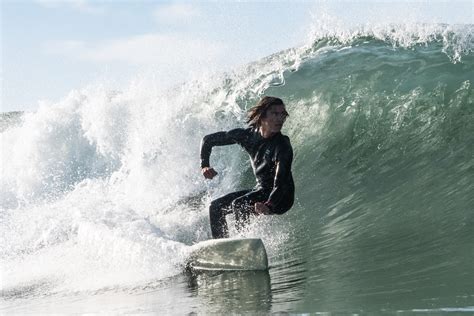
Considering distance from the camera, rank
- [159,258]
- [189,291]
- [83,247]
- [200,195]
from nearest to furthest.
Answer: [189,291]
[159,258]
[83,247]
[200,195]

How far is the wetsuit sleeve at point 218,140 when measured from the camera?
262 inches

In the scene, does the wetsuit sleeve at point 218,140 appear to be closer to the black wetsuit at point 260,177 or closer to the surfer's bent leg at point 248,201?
the black wetsuit at point 260,177

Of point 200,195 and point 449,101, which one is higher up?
Result: point 449,101

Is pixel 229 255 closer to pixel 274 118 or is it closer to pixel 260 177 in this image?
pixel 260 177

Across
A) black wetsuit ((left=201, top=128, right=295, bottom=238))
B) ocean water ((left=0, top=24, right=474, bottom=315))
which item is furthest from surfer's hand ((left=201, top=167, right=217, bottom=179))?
ocean water ((left=0, top=24, right=474, bottom=315))

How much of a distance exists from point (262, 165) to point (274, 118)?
1.60 feet

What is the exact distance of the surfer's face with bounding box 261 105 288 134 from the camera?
20.5 feet

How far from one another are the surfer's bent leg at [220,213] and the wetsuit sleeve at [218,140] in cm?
40

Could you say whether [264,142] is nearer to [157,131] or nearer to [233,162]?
[233,162]

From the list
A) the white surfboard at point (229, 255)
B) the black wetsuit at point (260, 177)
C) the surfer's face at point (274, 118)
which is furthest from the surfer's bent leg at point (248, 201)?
the surfer's face at point (274, 118)

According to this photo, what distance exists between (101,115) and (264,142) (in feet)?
29.7

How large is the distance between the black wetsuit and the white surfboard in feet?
0.82

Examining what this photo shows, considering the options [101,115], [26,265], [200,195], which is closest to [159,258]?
[26,265]

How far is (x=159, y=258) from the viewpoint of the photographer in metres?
6.75
